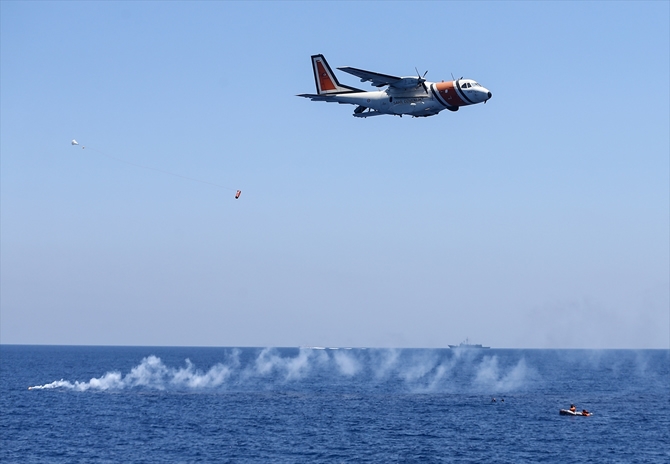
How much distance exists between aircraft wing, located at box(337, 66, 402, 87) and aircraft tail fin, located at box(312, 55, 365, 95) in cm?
799

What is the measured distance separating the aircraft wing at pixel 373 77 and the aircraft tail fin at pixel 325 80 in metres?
7.99

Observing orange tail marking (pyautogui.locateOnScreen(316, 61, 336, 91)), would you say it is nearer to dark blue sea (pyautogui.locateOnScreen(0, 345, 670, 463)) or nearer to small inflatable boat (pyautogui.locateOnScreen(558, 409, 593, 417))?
dark blue sea (pyautogui.locateOnScreen(0, 345, 670, 463))

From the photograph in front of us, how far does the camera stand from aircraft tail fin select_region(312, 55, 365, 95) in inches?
2371

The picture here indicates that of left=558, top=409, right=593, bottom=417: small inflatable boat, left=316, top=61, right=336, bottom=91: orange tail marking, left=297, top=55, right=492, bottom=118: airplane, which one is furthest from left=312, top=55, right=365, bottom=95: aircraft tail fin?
left=558, top=409, right=593, bottom=417: small inflatable boat

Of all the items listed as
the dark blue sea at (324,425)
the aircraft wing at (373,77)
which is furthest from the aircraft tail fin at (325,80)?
the dark blue sea at (324,425)

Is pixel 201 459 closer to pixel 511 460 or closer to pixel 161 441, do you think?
pixel 161 441

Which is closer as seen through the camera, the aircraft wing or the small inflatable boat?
the aircraft wing

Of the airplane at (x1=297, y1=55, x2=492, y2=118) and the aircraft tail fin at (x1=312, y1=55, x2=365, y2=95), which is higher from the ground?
the aircraft tail fin at (x1=312, y1=55, x2=365, y2=95)

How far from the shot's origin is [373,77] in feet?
167

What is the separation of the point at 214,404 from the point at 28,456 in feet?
166

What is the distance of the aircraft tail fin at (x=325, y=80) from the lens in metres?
60.2

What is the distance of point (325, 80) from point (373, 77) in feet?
36.4

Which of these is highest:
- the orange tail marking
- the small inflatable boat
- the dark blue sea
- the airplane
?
the orange tail marking

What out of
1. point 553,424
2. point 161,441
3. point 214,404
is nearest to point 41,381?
point 214,404
